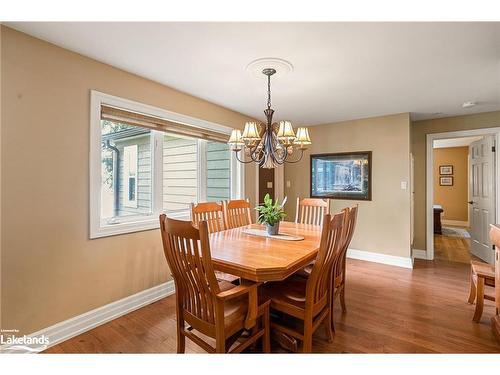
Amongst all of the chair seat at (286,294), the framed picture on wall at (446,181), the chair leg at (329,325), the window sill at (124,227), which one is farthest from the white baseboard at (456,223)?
the window sill at (124,227)

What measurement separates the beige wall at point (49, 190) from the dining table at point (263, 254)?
42.7 inches

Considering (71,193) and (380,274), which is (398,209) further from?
(71,193)

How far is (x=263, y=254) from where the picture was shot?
A: 1697 mm

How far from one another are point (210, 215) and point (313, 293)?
135 cm

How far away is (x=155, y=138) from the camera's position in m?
2.71

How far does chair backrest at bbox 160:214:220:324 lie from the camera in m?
1.26

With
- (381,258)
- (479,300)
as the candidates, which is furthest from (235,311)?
(381,258)

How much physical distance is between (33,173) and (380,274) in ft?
12.7

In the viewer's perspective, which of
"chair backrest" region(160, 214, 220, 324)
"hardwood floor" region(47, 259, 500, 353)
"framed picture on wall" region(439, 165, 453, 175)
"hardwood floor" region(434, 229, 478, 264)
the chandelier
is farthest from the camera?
"framed picture on wall" region(439, 165, 453, 175)

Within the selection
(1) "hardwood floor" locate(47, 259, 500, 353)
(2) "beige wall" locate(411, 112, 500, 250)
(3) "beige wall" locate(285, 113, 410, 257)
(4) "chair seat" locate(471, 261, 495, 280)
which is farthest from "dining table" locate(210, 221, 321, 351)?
(2) "beige wall" locate(411, 112, 500, 250)

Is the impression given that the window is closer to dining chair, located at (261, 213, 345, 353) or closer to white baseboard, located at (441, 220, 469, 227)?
dining chair, located at (261, 213, 345, 353)

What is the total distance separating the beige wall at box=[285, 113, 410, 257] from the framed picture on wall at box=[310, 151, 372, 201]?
9 centimetres
